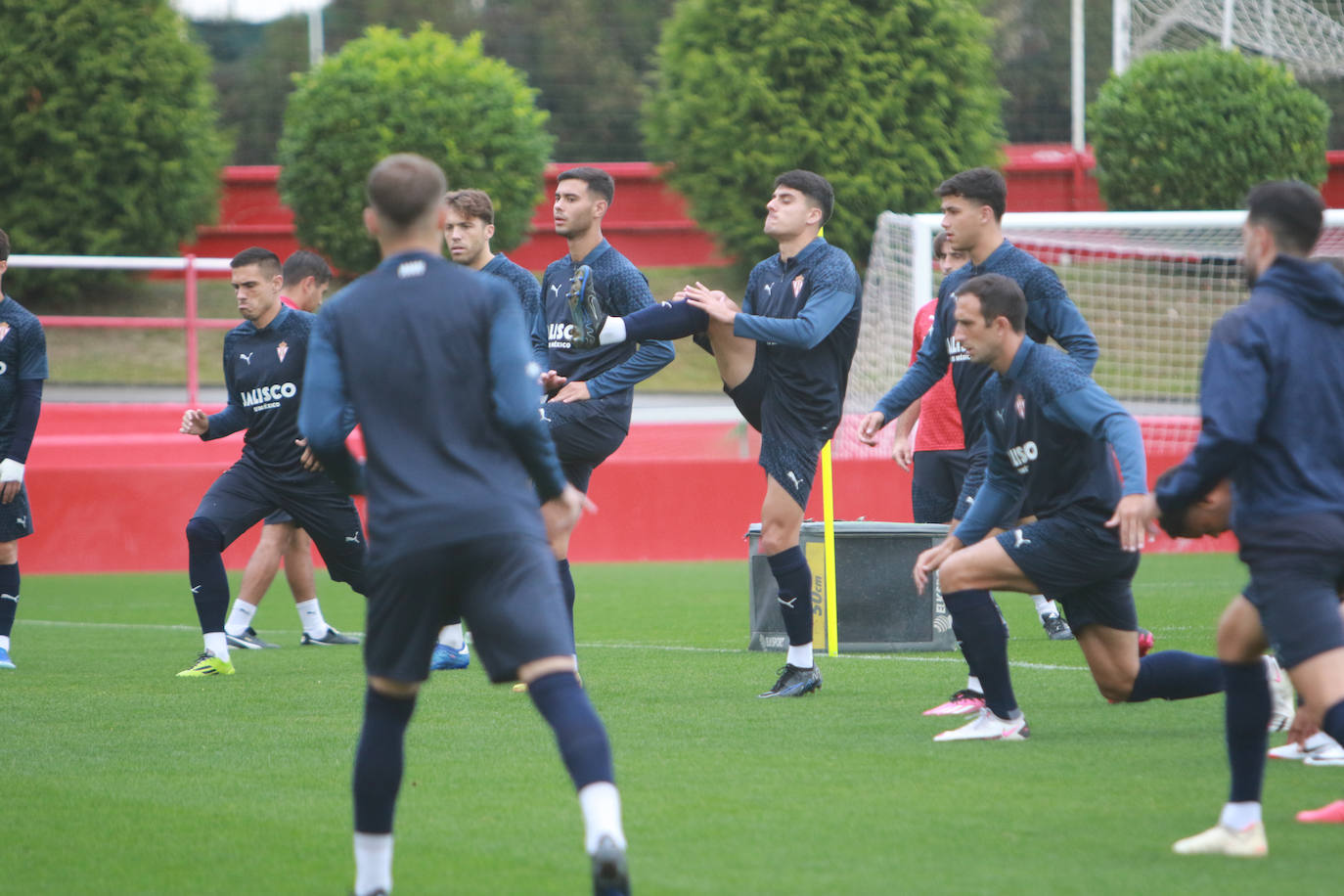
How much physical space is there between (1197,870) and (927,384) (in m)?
3.15

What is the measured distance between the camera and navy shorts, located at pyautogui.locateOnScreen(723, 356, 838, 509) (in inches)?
284

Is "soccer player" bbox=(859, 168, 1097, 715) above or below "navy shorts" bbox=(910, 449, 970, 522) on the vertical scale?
above

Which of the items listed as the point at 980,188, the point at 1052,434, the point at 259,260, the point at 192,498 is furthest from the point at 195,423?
the point at 192,498

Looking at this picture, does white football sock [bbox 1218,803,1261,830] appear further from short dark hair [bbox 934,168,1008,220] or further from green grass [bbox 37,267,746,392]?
green grass [bbox 37,267,746,392]

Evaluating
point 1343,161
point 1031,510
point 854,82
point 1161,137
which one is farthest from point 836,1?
point 1031,510

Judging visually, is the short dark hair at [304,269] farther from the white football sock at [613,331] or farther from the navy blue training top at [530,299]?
the white football sock at [613,331]

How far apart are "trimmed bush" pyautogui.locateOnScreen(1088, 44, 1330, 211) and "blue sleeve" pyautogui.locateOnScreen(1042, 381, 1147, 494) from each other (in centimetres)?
2268

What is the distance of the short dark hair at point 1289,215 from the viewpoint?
4.17m

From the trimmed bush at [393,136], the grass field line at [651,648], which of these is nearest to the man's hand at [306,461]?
the grass field line at [651,648]

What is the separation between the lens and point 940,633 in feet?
29.5

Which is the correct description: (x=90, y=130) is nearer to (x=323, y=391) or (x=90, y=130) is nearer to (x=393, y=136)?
(x=393, y=136)

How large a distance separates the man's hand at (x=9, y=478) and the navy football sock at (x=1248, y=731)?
6567mm

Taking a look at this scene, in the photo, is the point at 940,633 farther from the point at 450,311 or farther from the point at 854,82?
the point at 854,82

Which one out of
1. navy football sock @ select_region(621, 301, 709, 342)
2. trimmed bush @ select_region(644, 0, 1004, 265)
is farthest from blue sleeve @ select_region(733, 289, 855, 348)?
trimmed bush @ select_region(644, 0, 1004, 265)
